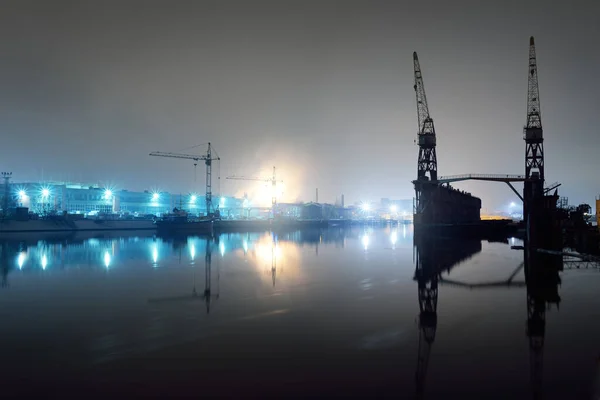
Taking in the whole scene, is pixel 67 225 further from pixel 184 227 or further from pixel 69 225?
pixel 184 227

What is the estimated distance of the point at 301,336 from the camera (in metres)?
12.8

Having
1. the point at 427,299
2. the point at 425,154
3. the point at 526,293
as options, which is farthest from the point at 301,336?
the point at 425,154

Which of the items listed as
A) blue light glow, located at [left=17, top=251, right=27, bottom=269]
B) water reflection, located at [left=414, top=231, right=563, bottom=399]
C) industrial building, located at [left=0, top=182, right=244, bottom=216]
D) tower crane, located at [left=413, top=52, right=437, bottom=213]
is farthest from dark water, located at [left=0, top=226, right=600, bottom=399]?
industrial building, located at [left=0, top=182, right=244, bottom=216]

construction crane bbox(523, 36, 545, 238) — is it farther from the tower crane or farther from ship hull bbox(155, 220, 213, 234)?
ship hull bbox(155, 220, 213, 234)

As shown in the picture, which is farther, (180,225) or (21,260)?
(180,225)

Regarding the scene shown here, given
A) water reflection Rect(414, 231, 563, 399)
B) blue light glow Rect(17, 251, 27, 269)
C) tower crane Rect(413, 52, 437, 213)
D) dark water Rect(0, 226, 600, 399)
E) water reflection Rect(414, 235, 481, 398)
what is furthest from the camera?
tower crane Rect(413, 52, 437, 213)

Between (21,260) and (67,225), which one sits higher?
(67,225)

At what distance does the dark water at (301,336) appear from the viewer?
9047 millimetres

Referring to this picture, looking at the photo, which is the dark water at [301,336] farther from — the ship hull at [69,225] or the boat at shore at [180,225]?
the boat at shore at [180,225]

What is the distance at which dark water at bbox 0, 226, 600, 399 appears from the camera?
356 inches

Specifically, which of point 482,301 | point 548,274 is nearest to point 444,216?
point 548,274

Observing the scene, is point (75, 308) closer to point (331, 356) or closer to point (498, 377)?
point (331, 356)

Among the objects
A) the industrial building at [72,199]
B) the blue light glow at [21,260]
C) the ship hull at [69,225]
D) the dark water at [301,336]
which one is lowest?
the blue light glow at [21,260]

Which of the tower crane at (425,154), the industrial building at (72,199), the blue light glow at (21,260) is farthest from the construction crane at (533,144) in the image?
the industrial building at (72,199)
